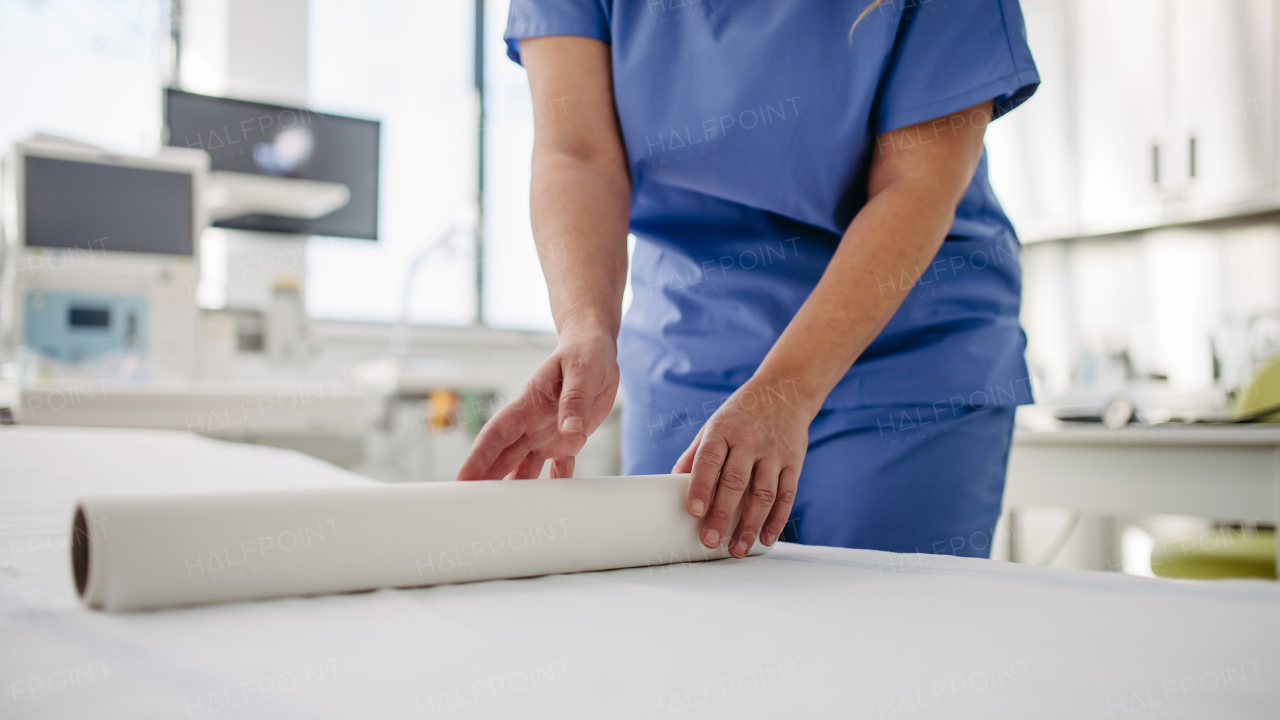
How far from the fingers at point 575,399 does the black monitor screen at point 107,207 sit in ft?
7.17

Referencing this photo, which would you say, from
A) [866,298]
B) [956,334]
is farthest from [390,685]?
[956,334]

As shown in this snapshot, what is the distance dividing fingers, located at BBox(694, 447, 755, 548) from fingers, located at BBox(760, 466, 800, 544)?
0.04 metres

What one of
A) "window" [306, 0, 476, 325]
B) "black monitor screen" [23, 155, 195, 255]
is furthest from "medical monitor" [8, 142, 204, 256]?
"window" [306, 0, 476, 325]

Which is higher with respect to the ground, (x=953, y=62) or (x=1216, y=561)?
(x=953, y=62)

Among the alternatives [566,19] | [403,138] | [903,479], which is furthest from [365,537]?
[403,138]

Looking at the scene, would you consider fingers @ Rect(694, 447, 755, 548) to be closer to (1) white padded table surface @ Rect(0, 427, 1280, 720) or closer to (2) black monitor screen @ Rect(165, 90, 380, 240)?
(1) white padded table surface @ Rect(0, 427, 1280, 720)

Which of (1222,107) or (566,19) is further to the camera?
(1222,107)

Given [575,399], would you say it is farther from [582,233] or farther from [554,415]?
[582,233]

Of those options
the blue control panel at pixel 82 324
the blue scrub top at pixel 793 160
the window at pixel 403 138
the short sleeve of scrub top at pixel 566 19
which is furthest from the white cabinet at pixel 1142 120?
the blue control panel at pixel 82 324

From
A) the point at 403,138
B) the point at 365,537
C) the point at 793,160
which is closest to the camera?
the point at 365,537

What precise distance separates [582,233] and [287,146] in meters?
2.37

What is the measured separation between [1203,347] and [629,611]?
3.60m

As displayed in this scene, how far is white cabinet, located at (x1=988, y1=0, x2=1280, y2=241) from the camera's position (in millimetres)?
3002

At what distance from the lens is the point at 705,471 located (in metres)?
0.68
